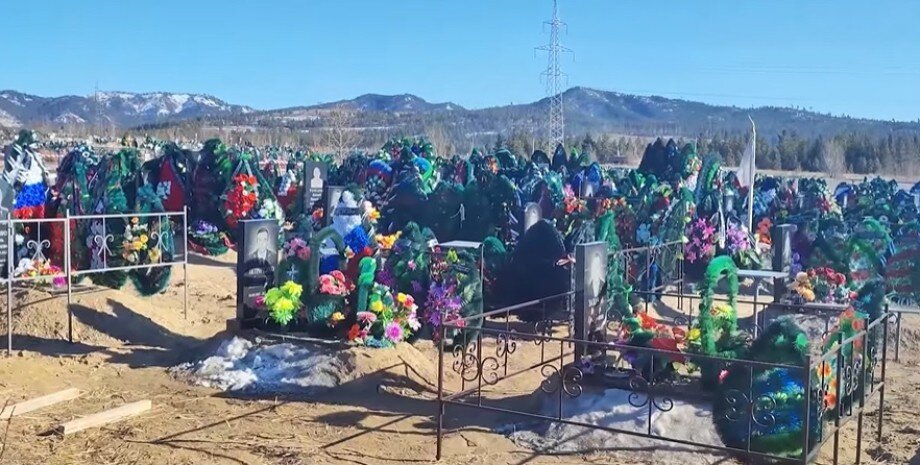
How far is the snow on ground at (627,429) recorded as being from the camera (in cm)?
674

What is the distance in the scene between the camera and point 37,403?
7891 millimetres

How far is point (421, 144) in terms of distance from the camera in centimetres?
2678

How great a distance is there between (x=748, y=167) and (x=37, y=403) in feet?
42.2

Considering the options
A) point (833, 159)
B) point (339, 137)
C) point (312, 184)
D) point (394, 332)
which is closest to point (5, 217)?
point (394, 332)

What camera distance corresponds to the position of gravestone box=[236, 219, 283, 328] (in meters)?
9.77

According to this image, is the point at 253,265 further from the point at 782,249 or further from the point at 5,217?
the point at 782,249

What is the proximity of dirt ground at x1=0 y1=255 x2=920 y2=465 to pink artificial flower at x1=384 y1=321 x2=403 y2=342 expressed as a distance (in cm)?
14

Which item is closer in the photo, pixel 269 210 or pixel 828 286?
pixel 828 286

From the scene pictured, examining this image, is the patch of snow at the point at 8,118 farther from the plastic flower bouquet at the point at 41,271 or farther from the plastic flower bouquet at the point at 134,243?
the plastic flower bouquet at the point at 41,271

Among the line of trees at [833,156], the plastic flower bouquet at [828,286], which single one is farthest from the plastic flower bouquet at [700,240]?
the line of trees at [833,156]

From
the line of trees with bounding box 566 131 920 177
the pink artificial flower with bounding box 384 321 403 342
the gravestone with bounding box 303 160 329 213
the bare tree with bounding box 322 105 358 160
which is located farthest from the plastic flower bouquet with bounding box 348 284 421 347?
the line of trees with bounding box 566 131 920 177

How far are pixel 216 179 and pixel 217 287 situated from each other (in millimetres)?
4580

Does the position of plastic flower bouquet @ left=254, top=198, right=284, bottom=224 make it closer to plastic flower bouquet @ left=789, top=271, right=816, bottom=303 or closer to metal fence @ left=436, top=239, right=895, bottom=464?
metal fence @ left=436, top=239, right=895, bottom=464

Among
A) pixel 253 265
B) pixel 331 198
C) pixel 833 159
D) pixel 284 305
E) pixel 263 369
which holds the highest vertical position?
pixel 833 159
